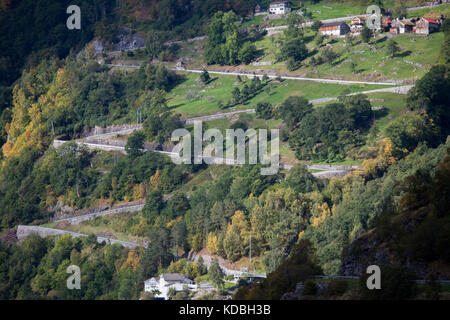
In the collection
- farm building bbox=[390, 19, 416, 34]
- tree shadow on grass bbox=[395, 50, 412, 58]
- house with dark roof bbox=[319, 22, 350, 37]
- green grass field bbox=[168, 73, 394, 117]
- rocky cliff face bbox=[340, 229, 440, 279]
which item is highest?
farm building bbox=[390, 19, 416, 34]

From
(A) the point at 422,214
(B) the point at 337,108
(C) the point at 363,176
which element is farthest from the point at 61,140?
(A) the point at 422,214

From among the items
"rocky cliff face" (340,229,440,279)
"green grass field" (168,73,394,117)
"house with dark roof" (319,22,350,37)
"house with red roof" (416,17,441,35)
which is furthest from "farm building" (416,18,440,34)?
"rocky cliff face" (340,229,440,279)

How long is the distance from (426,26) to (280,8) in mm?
30031

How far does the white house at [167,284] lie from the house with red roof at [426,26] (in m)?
47.1

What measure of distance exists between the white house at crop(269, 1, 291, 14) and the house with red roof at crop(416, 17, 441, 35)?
90.0ft

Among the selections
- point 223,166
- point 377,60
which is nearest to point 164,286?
point 223,166

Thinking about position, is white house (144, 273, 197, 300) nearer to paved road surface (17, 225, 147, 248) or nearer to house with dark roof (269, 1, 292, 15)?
paved road surface (17, 225, 147, 248)

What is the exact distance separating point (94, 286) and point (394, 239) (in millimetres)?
34623

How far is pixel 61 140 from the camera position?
332 ft

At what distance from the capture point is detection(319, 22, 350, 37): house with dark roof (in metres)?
100

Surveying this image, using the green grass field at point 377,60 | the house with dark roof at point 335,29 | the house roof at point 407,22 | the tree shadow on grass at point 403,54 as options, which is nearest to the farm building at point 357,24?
the house with dark roof at point 335,29

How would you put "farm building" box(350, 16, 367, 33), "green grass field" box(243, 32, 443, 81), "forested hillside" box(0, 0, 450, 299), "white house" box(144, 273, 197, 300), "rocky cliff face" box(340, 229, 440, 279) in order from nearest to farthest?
"rocky cliff face" box(340, 229, 440, 279), "forested hillside" box(0, 0, 450, 299), "white house" box(144, 273, 197, 300), "green grass field" box(243, 32, 443, 81), "farm building" box(350, 16, 367, 33)

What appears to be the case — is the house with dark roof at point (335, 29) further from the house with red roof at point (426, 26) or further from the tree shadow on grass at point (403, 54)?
the tree shadow on grass at point (403, 54)

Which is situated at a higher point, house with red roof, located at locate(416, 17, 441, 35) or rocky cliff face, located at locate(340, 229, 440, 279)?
house with red roof, located at locate(416, 17, 441, 35)
